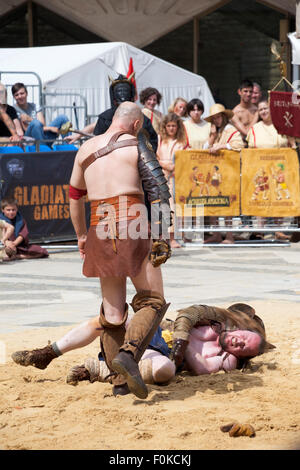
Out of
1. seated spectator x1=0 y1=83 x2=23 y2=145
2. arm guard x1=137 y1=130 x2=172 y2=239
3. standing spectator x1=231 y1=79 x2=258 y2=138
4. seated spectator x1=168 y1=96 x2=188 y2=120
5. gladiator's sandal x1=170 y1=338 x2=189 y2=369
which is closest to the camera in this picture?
arm guard x1=137 y1=130 x2=172 y2=239

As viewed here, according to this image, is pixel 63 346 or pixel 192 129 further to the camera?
pixel 192 129

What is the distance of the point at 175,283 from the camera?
979cm

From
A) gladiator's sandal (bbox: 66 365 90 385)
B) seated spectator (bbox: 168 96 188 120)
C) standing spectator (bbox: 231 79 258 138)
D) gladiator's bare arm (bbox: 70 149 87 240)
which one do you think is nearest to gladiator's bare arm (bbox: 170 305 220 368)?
gladiator's sandal (bbox: 66 365 90 385)

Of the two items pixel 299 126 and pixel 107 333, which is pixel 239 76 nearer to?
pixel 299 126

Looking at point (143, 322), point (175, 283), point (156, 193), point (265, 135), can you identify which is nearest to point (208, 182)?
point (265, 135)

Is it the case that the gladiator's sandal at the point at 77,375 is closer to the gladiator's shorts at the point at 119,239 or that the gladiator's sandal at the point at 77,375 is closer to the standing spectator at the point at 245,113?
the gladiator's shorts at the point at 119,239

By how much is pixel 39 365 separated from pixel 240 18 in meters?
18.4

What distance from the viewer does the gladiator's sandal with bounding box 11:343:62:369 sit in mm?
5898

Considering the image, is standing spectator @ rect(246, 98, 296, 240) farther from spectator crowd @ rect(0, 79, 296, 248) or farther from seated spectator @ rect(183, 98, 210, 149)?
seated spectator @ rect(183, 98, 210, 149)

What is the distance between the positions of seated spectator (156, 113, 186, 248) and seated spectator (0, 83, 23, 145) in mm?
2047

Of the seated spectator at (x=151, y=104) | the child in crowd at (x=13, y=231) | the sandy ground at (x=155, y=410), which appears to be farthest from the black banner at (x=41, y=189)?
the sandy ground at (x=155, y=410)

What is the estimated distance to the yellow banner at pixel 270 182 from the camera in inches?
501

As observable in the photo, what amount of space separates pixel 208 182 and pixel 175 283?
10.9 ft

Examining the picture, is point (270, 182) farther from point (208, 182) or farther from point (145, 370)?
point (145, 370)
